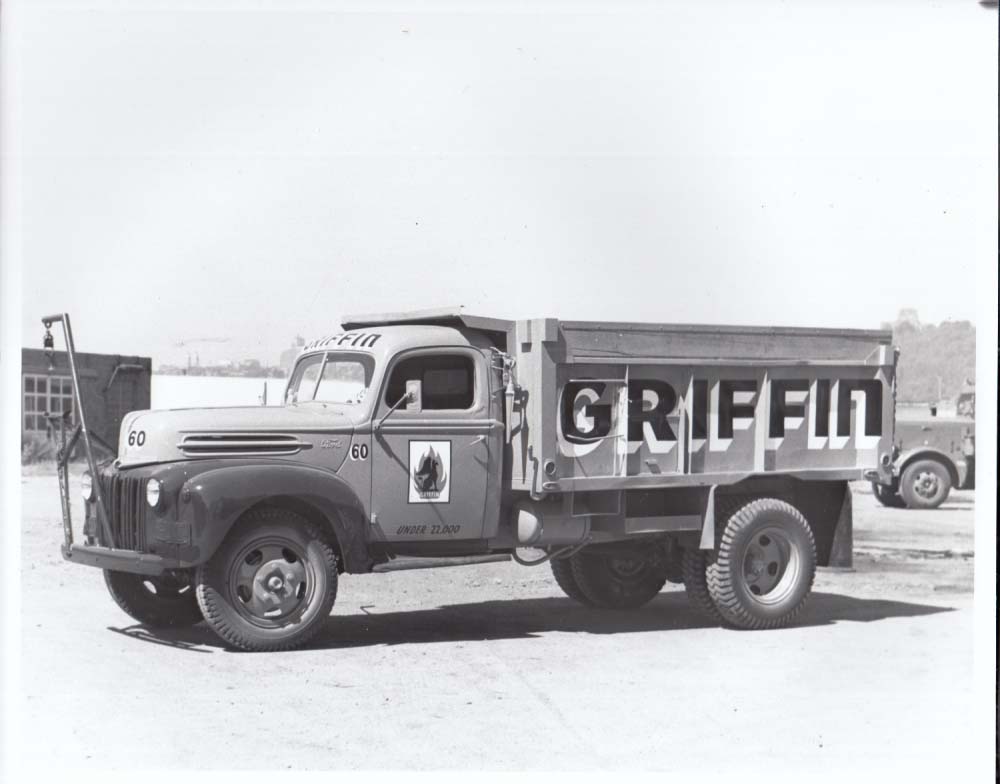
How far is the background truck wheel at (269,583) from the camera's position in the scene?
8.41 metres

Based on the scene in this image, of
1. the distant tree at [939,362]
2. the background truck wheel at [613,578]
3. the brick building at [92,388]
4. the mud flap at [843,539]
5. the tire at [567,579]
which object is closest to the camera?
the mud flap at [843,539]

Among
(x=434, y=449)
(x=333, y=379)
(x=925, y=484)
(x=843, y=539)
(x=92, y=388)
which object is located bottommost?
(x=925, y=484)

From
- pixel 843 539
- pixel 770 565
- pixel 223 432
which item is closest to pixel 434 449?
pixel 223 432

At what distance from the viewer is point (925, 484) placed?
19.6m

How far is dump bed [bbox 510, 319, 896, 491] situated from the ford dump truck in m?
0.01

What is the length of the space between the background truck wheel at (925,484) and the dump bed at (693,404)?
940 cm

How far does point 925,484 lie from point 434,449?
1241 centimetres

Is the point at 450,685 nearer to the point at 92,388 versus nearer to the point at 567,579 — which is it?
the point at 567,579

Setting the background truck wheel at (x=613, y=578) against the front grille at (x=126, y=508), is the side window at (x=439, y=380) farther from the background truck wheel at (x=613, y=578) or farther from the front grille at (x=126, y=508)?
the background truck wheel at (x=613, y=578)

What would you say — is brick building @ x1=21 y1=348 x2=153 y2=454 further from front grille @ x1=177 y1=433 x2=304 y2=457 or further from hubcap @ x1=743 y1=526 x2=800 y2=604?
hubcap @ x1=743 y1=526 x2=800 y2=604

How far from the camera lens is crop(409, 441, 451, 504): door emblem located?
915 cm

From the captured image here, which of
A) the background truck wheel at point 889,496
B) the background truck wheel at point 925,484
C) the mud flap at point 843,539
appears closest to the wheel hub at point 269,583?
the mud flap at point 843,539

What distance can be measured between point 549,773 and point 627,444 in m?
3.43

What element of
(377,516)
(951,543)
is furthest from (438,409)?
(951,543)
